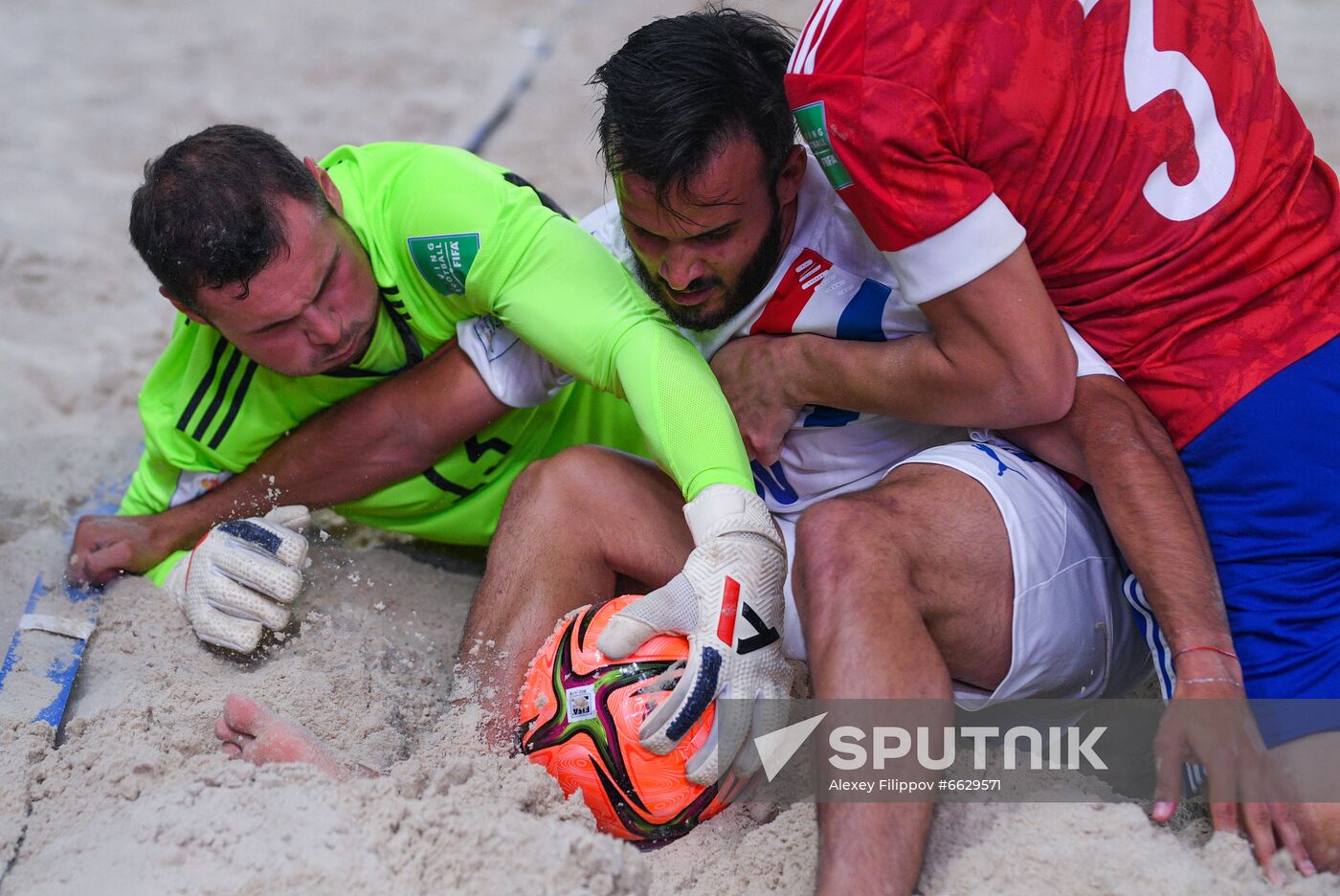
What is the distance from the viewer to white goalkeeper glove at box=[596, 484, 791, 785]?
6.36 feet

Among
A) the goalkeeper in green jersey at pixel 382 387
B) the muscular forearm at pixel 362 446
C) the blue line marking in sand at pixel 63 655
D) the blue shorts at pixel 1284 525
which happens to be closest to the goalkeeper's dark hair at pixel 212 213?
the goalkeeper in green jersey at pixel 382 387

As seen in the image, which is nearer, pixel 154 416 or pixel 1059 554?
pixel 1059 554

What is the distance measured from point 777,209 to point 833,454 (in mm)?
504

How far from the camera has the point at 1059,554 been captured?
2.11 metres

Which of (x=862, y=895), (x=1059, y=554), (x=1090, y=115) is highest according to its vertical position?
(x=1090, y=115)

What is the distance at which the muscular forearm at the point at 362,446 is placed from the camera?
2559mm

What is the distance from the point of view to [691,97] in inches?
83.4

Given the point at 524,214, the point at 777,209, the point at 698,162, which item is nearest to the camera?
the point at 698,162

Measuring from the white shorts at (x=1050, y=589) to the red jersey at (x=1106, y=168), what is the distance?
24 centimetres

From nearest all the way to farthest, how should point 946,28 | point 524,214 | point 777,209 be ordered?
point 946,28 → point 777,209 → point 524,214

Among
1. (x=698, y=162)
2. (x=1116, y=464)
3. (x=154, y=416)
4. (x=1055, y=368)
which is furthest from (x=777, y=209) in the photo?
(x=154, y=416)

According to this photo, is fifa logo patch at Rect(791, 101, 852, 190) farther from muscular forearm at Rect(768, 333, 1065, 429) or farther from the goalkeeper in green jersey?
the goalkeeper in green jersey

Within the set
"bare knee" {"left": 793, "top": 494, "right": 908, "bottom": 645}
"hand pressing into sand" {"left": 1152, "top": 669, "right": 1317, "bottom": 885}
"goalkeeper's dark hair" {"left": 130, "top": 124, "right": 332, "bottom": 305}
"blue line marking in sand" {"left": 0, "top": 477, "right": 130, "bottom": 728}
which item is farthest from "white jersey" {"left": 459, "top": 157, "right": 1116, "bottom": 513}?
"blue line marking in sand" {"left": 0, "top": 477, "right": 130, "bottom": 728}

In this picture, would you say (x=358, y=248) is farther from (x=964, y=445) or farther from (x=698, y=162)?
(x=964, y=445)
